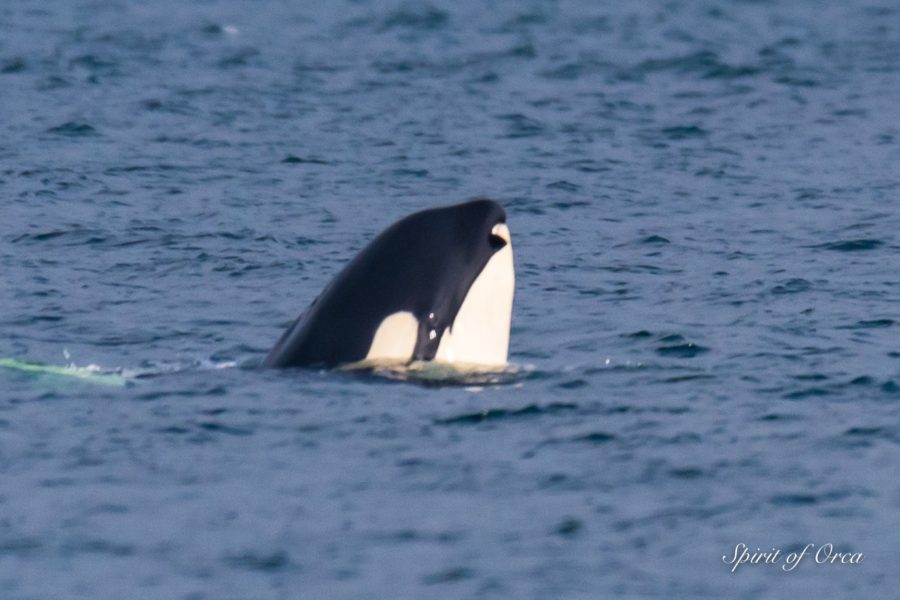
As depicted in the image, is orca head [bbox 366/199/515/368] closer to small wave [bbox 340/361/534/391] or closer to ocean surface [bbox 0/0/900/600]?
small wave [bbox 340/361/534/391]

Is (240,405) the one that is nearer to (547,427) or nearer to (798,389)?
(547,427)

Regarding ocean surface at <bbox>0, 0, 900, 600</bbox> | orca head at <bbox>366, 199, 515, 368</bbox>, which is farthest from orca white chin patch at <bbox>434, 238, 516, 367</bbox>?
ocean surface at <bbox>0, 0, 900, 600</bbox>

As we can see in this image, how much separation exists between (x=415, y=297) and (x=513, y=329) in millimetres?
3794

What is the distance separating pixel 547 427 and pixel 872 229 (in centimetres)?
1163

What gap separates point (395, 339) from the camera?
16125 mm

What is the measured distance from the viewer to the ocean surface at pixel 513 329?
496 inches

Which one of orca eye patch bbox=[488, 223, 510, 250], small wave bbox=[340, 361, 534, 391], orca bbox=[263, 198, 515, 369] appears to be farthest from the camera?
orca eye patch bbox=[488, 223, 510, 250]

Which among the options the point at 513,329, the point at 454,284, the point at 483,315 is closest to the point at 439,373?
the point at 483,315

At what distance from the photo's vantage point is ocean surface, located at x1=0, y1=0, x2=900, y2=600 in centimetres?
1259

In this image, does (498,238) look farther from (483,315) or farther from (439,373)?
(439,373)

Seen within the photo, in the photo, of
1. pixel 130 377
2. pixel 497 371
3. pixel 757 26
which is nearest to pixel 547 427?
pixel 497 371

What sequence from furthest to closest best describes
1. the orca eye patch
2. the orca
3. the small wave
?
the orca eye patch → the small wave → the orca

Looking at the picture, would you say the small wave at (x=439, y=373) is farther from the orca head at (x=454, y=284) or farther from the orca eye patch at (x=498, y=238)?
the orca eye patch at (x=498, y=238)

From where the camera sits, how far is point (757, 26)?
52.7 metres
